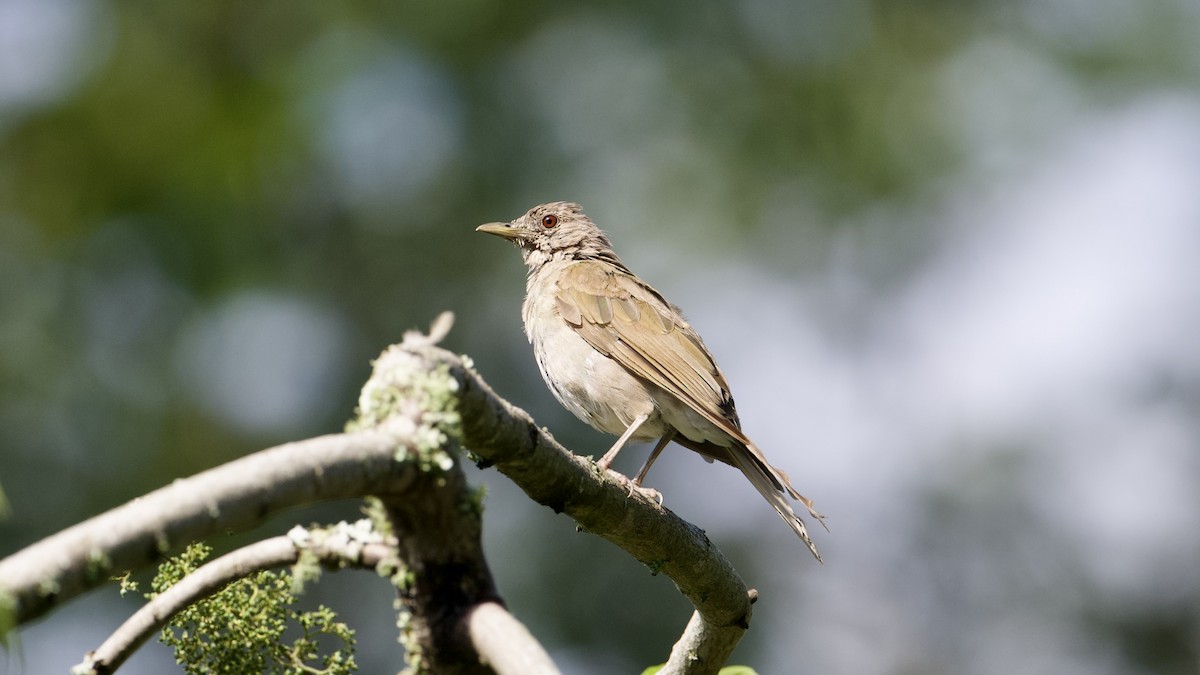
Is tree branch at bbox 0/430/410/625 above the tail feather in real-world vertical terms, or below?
below

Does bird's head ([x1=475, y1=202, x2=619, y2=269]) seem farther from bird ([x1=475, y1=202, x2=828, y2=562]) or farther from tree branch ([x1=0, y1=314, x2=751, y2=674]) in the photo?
tree branch ([x1=0, y1=314, x2=751, y2=674])

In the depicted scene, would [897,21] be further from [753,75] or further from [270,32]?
Result: [270,32]

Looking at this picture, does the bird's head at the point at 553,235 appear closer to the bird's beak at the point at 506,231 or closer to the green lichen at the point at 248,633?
the bird's beak at the point at 506,231

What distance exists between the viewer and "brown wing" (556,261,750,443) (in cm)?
612

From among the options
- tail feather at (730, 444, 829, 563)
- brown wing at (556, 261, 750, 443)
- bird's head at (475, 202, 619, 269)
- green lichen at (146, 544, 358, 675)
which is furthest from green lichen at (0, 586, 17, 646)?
bird's head at (475, 202, 619, 269)

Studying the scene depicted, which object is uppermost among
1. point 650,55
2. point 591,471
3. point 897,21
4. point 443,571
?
point 897,21

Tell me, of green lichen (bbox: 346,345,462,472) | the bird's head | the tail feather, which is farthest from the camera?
the bird's head

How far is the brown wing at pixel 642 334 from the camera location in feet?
20.1

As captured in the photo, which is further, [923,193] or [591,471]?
[923,193]

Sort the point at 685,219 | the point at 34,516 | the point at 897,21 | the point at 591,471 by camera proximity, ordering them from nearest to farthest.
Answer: the point at 591,471 < the point at 34,516 < the point at 685,219 < the point at 897,21

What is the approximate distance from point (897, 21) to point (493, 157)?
819 centimetres

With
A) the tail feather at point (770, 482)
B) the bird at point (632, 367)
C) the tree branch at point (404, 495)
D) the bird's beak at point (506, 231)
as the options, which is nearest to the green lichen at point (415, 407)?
the tree branch at point (404, 495)

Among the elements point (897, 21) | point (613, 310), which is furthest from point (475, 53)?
point (613, 310)

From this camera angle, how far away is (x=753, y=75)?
21.3 m
